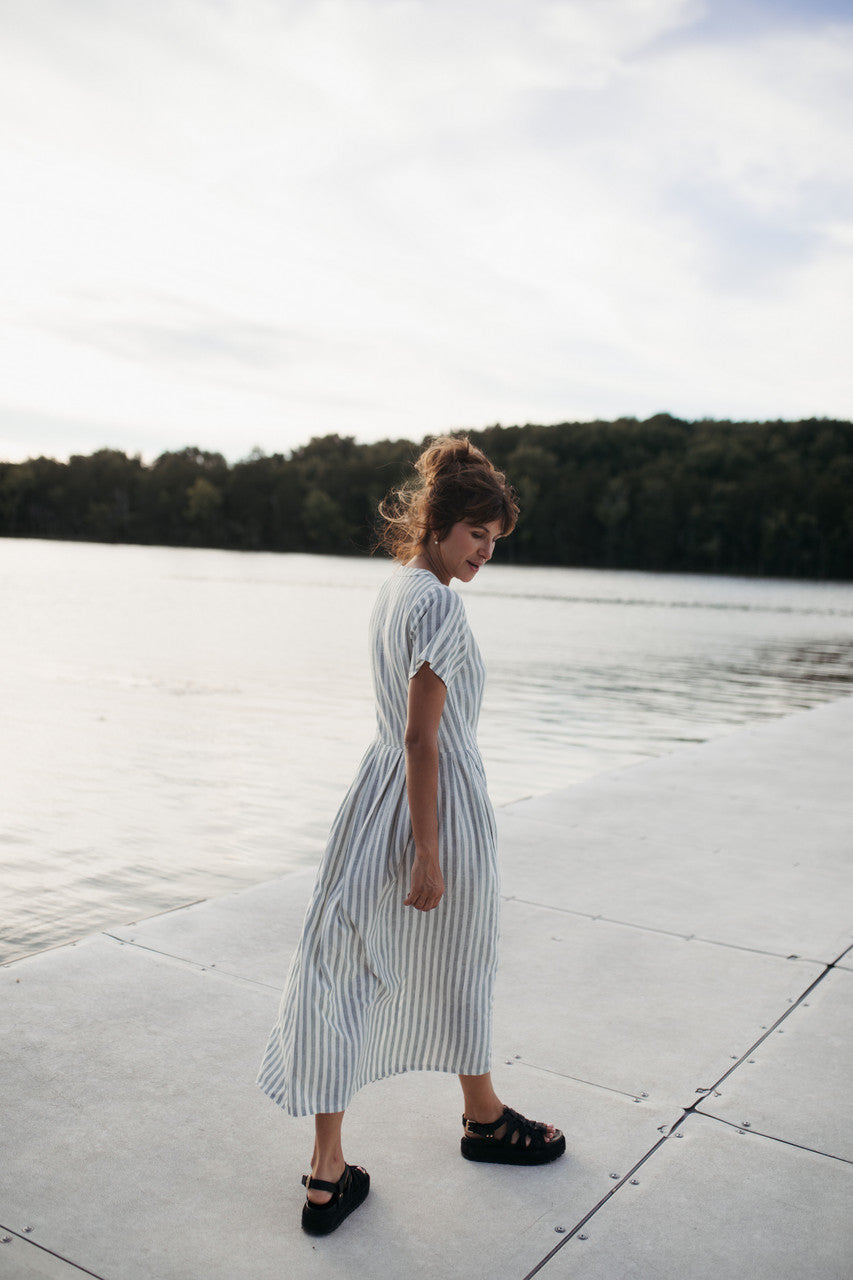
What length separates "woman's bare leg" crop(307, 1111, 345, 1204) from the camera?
Answer: 2.27 meters

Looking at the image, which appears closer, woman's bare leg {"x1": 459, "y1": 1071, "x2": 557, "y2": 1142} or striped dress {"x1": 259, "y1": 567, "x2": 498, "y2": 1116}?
striped dress {"x1": 259, "y1": 567, "x2": 498, "y2": 1116}

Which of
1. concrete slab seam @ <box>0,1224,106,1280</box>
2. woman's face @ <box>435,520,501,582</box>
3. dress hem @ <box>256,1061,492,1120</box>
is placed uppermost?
woman's face @ <box>435,520,501,582</box>

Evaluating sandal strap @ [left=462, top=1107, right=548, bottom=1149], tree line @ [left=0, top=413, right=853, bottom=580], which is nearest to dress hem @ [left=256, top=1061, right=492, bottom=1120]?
sandal strap @ [left=462, top=1107, right=548, bottom=1149]

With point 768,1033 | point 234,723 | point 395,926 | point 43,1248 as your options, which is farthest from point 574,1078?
point 234,723

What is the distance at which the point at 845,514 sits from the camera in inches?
4035

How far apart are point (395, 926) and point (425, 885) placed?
0.59 ft

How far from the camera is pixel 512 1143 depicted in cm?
252

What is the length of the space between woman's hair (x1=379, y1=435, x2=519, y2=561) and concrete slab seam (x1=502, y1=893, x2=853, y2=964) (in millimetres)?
2180

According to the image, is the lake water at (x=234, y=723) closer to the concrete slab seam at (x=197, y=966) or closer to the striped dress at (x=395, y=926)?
the concrete slab seam at (x=197, y=966)

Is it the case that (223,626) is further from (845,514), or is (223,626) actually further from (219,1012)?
(845,514)

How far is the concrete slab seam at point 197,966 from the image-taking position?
3502mm

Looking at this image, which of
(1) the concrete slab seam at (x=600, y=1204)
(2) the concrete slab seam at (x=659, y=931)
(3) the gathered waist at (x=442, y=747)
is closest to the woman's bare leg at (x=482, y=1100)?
(1) the concrete slab seam at (x=600, y=1204)

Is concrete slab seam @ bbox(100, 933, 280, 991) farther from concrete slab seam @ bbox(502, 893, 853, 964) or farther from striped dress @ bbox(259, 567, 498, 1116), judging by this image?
concrete slab seam @ bbox(502, 893, 853, 964)

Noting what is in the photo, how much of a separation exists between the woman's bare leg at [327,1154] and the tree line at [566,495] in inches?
3983
